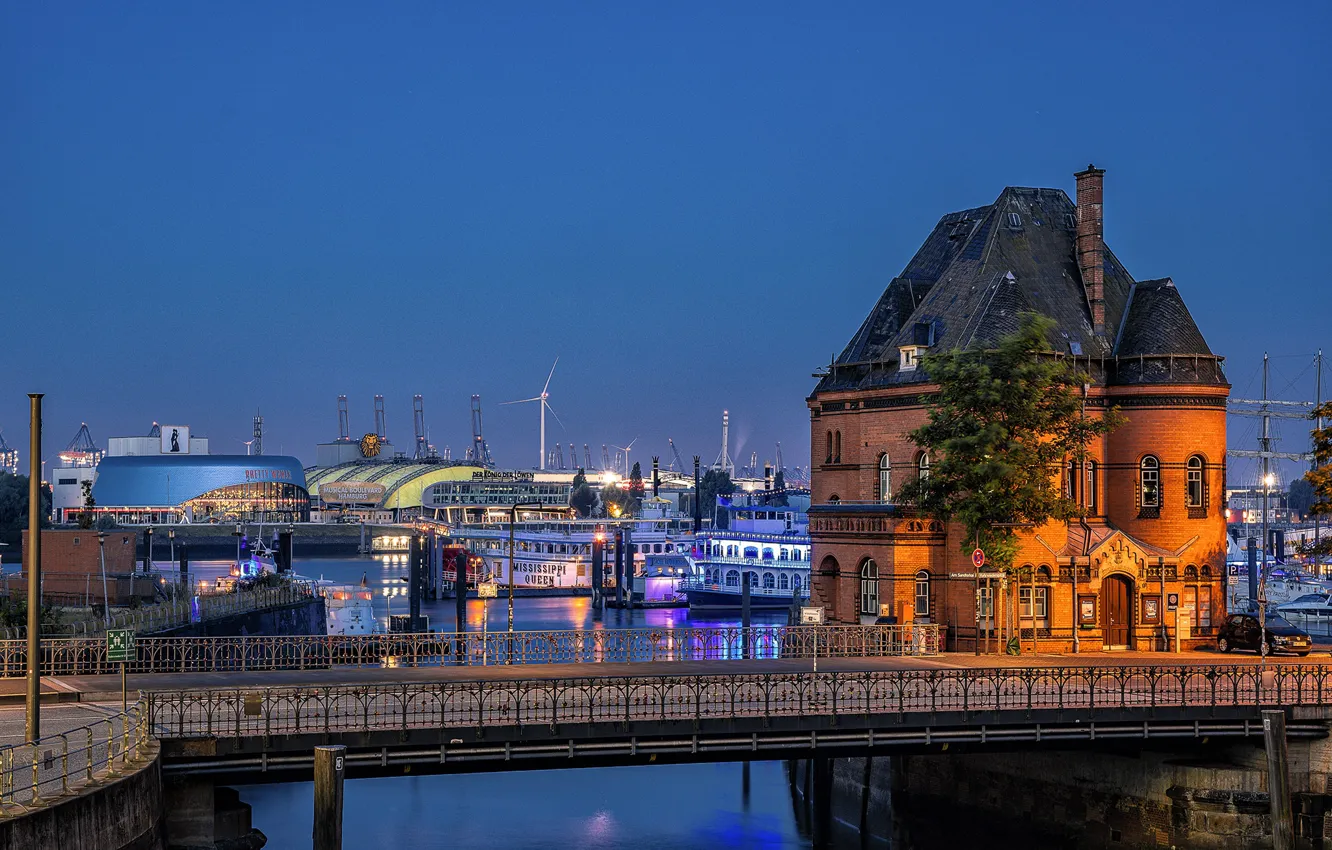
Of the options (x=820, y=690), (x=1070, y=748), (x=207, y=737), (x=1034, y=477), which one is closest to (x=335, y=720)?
(x=207, y=737)

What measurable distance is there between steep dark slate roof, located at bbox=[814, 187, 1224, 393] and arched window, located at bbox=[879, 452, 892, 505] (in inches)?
120

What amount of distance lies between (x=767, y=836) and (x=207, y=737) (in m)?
28.2

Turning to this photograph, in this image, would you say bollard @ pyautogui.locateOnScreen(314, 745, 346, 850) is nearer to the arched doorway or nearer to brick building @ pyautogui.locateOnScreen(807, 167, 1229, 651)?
brick building @ pyautogui.locateOnScreen(807, 167, 1229, 651)

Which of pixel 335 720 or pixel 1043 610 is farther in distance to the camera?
pixel 1043 610

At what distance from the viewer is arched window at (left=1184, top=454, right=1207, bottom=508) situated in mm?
71188

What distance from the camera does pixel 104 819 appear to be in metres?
31.8

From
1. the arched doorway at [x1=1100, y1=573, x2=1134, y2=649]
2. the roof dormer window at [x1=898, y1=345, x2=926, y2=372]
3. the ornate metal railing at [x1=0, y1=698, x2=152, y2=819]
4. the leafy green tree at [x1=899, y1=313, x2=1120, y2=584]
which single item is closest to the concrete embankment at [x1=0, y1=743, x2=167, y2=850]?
the ornate metal railing at [x1=0, y1=698, x2=152, y2=819]

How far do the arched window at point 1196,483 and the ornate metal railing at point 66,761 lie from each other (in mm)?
44900

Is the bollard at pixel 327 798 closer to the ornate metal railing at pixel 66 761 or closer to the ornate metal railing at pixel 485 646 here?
the ornate metal railing at pixel 66 761

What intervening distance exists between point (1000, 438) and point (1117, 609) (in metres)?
11.1

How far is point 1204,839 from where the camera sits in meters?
49.1

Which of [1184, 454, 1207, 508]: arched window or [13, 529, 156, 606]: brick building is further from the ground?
[1184, 454, 1207, 508]: arched window

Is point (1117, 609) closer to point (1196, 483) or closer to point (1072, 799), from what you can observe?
point (1196, 483)

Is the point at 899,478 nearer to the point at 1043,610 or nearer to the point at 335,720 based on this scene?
the point at 1043,610
